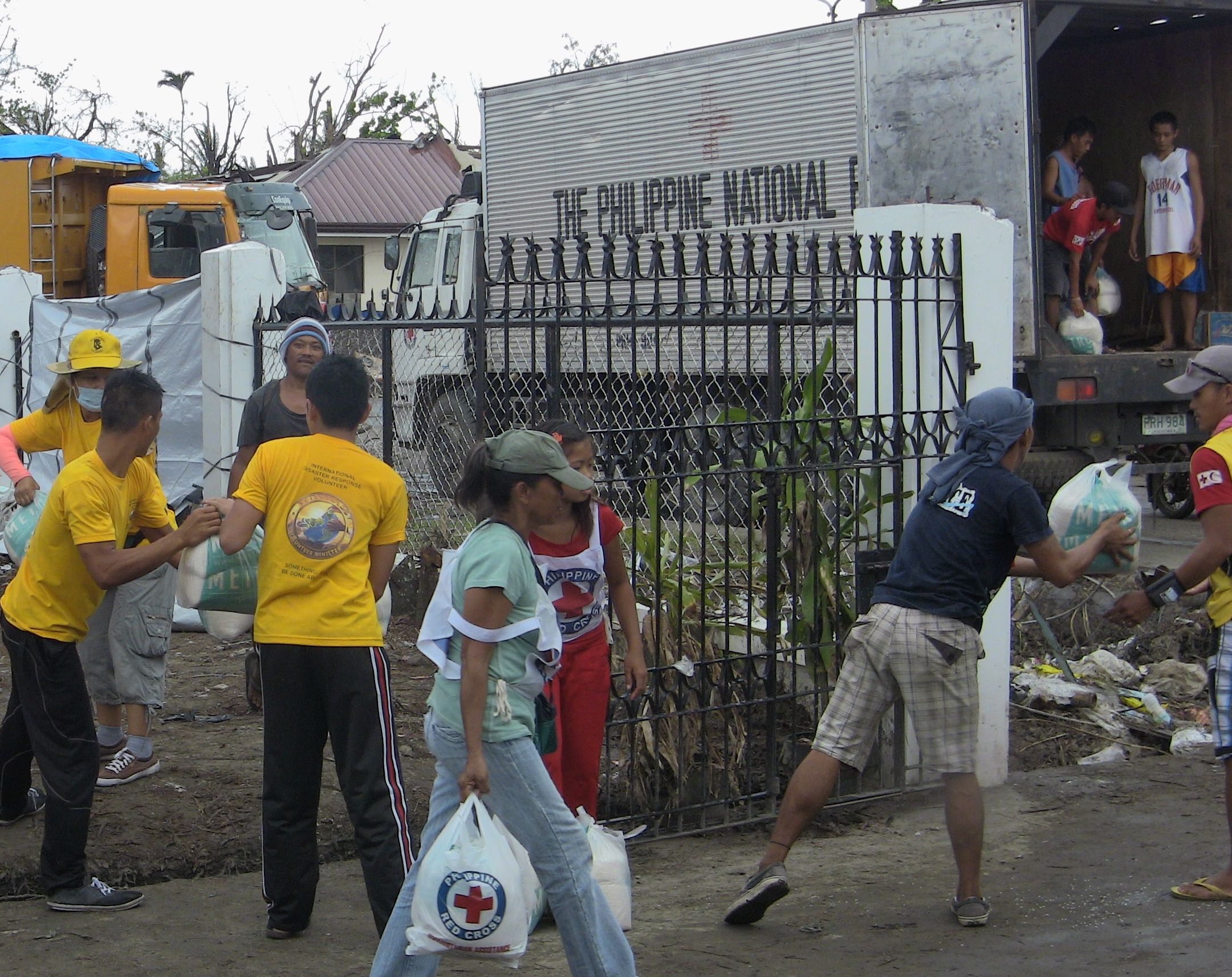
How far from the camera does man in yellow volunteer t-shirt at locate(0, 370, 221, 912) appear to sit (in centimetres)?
416

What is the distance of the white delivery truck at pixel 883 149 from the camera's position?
8797 mm

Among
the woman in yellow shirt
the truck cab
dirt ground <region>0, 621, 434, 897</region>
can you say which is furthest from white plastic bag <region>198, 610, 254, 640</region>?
the truck cab

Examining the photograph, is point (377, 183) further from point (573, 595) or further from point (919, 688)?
point (919, 688)

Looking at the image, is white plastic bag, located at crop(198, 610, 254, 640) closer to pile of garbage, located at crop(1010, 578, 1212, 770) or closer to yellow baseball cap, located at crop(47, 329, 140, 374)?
yellow baseball cap, located at crop(47, 329, 140, 374)

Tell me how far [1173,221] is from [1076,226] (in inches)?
43.3

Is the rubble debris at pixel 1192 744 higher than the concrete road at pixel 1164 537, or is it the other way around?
the concrete road at pixel 1164 537

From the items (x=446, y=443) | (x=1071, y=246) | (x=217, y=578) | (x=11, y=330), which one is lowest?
(x=217, y=578)

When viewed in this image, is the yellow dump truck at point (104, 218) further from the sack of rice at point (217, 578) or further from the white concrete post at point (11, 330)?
Answer: the sack of rice at point (217, 578)

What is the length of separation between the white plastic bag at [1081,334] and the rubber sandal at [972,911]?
5970 mm

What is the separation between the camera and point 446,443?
30.0ft

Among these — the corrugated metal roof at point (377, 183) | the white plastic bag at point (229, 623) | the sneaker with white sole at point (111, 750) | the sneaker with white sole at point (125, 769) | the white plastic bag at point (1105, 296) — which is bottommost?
the sneaker with white sole at point (125, 769)

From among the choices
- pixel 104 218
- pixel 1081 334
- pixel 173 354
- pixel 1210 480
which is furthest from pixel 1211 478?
pixel 104 218

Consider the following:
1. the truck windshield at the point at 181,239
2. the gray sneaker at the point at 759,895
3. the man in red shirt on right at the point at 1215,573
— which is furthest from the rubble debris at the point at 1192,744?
the truck windshield at the point at 181,239

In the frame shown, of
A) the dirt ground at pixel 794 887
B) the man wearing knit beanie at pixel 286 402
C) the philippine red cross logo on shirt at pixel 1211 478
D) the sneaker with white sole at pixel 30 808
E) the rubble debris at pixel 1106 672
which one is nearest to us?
the dirt ground at pixel 794 887
